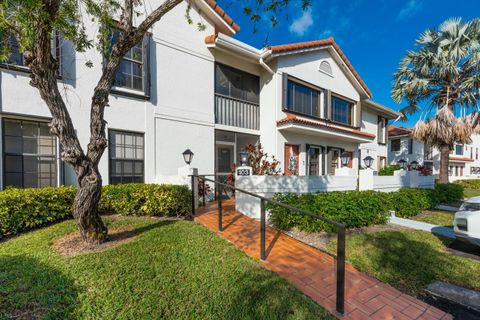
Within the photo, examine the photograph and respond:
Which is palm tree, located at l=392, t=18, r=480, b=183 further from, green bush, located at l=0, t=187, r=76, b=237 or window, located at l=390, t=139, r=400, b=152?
green bush, located at l=0, t=187, r=76, b=237

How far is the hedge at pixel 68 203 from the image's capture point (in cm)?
469

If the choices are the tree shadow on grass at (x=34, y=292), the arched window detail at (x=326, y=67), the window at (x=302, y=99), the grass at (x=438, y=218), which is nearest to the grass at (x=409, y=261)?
the grass at (x=438, y=218)

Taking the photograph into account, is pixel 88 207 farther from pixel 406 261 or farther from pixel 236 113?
pixel 236 113

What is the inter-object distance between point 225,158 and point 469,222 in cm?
796

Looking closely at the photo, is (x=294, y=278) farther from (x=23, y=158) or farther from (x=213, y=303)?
(x=23, y=158)

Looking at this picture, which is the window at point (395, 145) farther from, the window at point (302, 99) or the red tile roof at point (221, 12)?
the red tile roof at point (221, 12)

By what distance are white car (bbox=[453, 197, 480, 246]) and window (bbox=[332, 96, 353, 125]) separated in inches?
368

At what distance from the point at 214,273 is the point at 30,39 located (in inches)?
175

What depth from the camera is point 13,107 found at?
5.65 metres

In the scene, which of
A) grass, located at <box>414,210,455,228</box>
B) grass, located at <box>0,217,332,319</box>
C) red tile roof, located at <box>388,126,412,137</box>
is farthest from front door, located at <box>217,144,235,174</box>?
red tile roof, located at <box>388,126,412,137</box>

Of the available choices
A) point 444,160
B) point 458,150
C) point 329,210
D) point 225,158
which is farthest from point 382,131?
point 458,150

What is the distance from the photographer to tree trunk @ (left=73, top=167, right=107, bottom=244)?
396 centimetres

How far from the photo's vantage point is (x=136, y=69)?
25.0 ft

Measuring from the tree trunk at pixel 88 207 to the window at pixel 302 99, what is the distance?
335 inches
